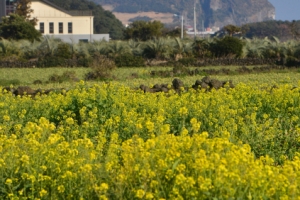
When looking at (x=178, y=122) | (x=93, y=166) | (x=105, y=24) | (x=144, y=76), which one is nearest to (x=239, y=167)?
(x=93, y=166)

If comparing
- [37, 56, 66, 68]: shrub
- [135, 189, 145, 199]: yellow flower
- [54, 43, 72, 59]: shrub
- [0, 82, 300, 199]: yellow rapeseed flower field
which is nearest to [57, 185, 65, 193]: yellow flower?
[0, 82, 300, 199]: yellow rapeseed flower field

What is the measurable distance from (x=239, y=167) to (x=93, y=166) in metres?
1.23

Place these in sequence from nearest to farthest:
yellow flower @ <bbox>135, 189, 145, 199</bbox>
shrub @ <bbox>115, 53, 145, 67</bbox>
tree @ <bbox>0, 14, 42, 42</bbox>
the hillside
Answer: yellow flower @ <bbox>135, 189, 145, 199</bbox> → shrub @ <bbox>115, 53, 145, 67</bbox> → tree @ <bbox>0, 14, 42, 42</bbox> → the hillside

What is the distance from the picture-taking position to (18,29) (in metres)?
51.0

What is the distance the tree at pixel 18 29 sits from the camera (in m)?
49.8

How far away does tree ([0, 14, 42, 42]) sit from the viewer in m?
49.8

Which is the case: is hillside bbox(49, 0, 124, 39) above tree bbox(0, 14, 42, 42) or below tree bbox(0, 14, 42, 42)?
above

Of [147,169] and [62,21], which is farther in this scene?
[62,21]

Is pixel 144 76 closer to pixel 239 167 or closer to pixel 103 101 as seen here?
pixel 103 101

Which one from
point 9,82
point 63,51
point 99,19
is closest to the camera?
point 9,82

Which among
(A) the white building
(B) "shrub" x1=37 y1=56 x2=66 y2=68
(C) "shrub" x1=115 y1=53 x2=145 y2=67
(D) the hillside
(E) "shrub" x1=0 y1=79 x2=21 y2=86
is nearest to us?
(E) "shrub" x1=0 y1=79 x2=21 y2=86

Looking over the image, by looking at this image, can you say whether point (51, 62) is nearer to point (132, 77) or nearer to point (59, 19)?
point (132, 77)

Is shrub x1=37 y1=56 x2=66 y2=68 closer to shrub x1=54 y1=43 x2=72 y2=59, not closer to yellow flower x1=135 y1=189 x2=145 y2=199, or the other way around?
shrub x1=54 y1=43 x2=72 y2=59

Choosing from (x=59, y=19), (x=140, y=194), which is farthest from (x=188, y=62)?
(x=59, y=19)
